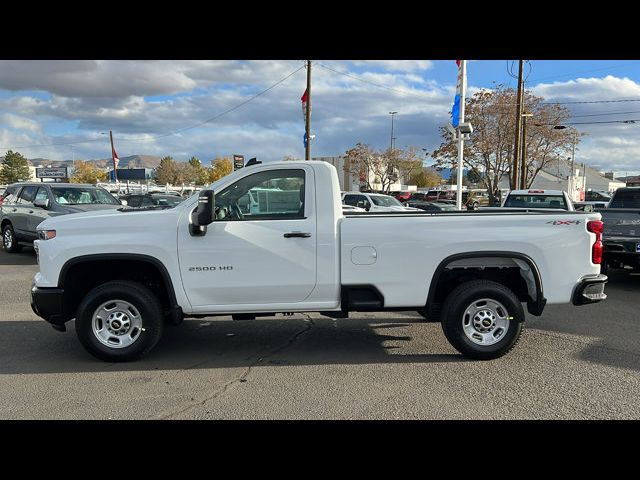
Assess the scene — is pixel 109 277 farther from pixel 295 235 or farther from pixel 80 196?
pixel 80 196

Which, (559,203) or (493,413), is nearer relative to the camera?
(493,413)

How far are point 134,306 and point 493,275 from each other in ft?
12.6

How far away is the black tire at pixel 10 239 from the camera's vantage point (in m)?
13.2

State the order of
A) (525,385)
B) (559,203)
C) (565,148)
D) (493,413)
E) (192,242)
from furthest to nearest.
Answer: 1. (565,148)
2. (559,203)
3. (192,242)
4. (525,385)
5. (493,413)

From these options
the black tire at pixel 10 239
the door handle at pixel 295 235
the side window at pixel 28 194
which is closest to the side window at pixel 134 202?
the black tire at pixel 10 239

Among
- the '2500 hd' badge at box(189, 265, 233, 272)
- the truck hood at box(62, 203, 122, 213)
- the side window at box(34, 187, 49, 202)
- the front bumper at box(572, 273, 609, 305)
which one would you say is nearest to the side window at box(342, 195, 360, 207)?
the truck hood at box(62, 203, 122, 213)

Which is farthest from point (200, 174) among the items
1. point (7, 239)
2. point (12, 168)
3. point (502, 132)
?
point (7, 239)

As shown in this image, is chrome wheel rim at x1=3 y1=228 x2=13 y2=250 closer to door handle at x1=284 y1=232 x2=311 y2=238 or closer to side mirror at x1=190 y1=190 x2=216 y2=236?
side mirror at x1=190 y1=190 x2=216 y2=236

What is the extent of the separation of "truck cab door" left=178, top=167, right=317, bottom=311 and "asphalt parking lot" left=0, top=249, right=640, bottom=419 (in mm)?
766

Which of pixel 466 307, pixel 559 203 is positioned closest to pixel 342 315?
pixel 466 307

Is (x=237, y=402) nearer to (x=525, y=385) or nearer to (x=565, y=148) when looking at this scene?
(x=525, y=385)

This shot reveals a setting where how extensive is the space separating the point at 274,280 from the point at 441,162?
32.3 meters

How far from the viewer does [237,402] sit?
163 inches

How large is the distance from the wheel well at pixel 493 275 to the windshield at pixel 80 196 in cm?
992
